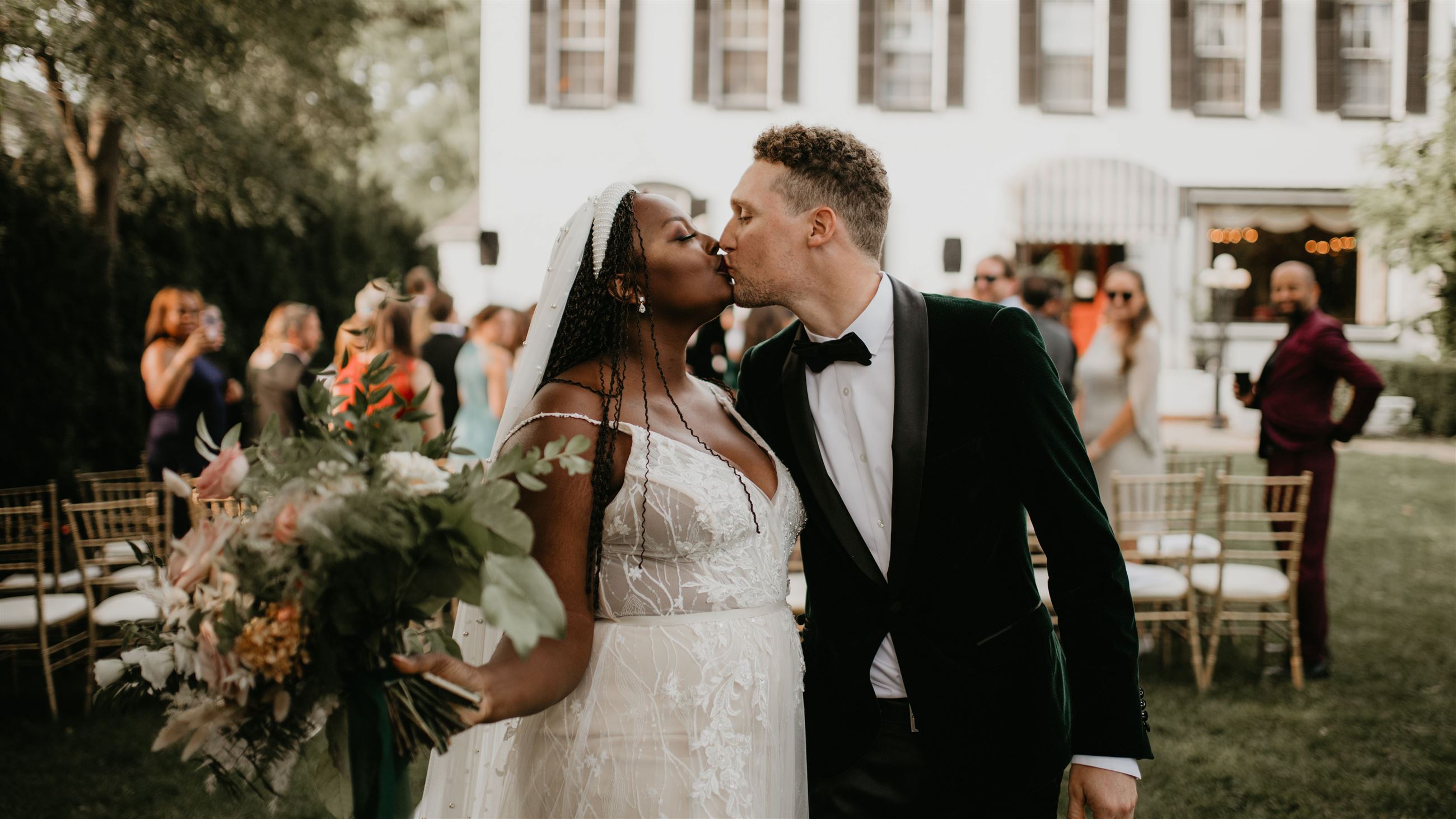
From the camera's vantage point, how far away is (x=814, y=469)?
7.94 ft

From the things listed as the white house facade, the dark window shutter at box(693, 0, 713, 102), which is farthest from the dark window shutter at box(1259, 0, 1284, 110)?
the dark window shutter at box(693, 0, 713, 102)

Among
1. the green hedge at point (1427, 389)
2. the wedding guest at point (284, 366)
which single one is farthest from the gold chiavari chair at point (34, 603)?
the green hedge at point (1427, 389)

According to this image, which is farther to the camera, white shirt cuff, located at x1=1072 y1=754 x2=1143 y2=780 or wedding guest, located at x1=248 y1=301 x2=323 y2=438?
wedding guest, located at x1=248 y1=301 x2=323 y2=438

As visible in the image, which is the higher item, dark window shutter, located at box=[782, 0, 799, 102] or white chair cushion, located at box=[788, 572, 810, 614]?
dark window shutter, located at box=[782, 0, 799, 102]

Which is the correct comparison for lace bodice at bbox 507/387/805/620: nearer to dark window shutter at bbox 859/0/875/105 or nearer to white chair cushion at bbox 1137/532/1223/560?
white chair cushion at bbox 1137/532/1223/560

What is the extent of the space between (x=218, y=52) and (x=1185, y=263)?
15686 mm

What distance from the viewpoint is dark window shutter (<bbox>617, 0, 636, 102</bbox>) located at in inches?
685

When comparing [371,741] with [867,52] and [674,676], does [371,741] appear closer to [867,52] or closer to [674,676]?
[674,676]

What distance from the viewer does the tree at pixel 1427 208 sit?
909cm

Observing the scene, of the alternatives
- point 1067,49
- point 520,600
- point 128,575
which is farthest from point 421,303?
point 1067,49

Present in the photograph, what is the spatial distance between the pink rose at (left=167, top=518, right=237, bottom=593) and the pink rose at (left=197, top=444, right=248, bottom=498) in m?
0.04

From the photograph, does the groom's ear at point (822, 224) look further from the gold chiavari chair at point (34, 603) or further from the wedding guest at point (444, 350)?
the wedding guest at point (444, 350)

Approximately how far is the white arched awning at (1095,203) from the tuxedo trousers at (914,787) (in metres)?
16.6

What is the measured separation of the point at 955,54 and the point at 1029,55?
4.05 feet
